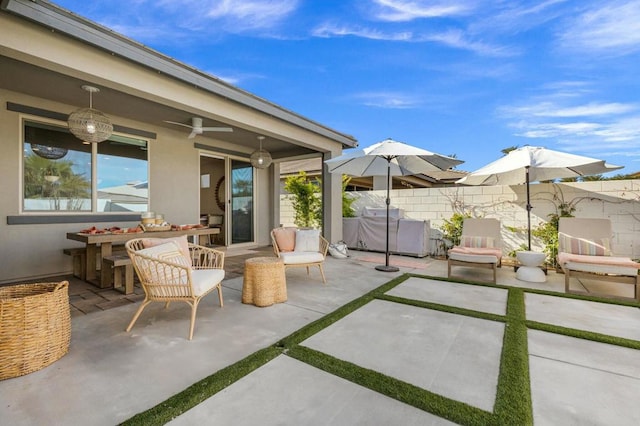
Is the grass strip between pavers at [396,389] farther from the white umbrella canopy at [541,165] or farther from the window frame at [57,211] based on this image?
the window frame at [57,211]

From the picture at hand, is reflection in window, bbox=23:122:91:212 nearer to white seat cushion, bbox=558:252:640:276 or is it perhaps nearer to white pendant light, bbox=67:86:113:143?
white pendant light, bbox=67:86:113:143

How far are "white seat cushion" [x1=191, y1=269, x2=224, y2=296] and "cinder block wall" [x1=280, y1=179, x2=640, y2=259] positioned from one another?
18.5 ft

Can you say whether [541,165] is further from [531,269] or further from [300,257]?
[300,257]

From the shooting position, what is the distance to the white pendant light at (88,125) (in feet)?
12.2

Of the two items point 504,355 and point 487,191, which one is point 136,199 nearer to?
point 504,355

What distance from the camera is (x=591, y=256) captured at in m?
4.43

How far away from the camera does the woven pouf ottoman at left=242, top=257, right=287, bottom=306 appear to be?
3404 mm

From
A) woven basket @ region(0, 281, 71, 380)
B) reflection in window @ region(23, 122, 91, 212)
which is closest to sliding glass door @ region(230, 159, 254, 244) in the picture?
reflection in window @ region(23, 122, 91, 212)

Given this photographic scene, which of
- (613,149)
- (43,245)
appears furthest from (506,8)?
(43,245)

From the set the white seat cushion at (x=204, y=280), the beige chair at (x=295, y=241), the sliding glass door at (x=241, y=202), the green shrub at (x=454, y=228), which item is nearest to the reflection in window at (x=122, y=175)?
the sliding glass door at (x=241, y=202)

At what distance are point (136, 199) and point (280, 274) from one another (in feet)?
13.1

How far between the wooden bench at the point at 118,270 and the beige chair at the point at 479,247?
481 cm

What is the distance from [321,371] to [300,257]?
2.26 metres

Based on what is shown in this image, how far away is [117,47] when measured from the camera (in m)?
3.13
